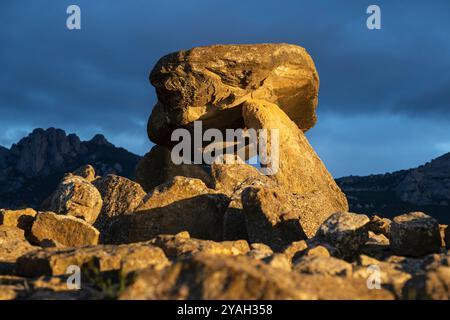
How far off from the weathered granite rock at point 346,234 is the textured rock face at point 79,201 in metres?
4.08

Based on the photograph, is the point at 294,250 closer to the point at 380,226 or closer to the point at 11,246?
the point at 11,246

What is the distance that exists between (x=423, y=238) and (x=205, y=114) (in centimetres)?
952

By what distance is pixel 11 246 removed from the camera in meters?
7.52

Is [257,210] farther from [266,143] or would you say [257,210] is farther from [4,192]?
[4,192]

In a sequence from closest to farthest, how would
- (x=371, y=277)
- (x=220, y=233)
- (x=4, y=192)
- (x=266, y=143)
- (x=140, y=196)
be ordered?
(x=371, y=277) → (x=220, y=233) → (x=140, y=196) → (x=266, y=143) → (x=4, y=192)

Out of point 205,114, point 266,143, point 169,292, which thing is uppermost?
point 205,114

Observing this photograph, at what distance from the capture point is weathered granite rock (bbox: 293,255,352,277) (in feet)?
15.1

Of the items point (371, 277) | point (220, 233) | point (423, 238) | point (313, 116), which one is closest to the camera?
point (371, 277)

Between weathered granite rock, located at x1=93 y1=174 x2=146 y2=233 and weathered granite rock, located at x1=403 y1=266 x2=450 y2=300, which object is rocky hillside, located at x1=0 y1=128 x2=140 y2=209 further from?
weathered granite rock, located at x1=403 y1=266 x2=450 y2=300

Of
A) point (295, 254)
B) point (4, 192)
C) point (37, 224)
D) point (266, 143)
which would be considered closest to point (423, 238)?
point (295, 254)

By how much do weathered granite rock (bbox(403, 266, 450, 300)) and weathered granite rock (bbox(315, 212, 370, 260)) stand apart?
105 inches

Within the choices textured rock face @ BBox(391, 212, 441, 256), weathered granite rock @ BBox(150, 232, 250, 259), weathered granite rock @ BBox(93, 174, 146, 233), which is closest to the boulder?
weathered granite rock @ BBox(93, 174, 146, 233)

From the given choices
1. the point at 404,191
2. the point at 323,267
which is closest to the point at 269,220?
the point at 323,267

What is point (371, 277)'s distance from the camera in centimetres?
459
